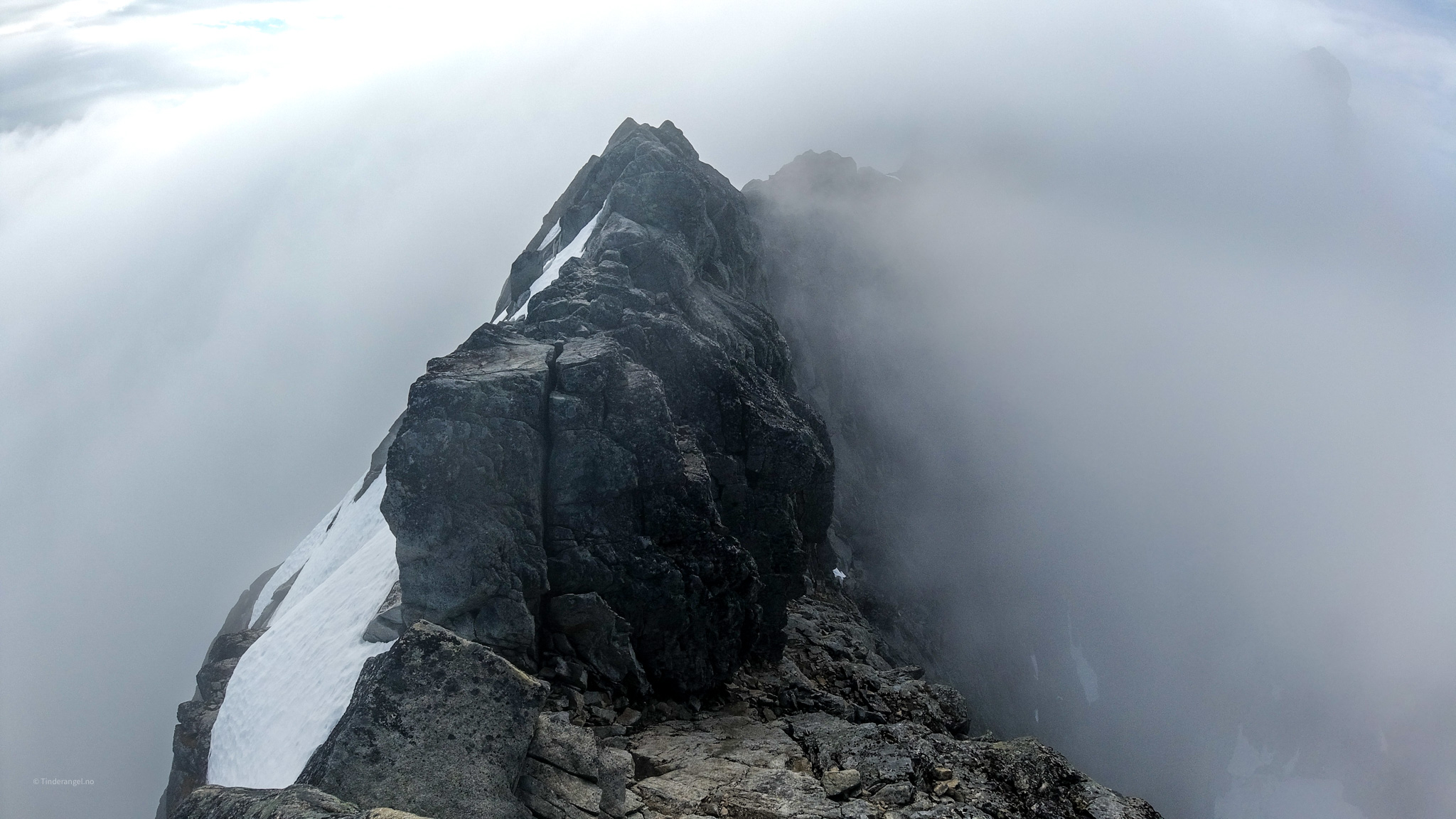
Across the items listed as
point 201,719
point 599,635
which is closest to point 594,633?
point 599,635

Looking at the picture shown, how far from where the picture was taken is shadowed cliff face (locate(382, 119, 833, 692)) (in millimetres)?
19969

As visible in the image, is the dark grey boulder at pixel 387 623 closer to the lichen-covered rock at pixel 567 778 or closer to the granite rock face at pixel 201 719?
the lichen-covered rock at pixel 567 778

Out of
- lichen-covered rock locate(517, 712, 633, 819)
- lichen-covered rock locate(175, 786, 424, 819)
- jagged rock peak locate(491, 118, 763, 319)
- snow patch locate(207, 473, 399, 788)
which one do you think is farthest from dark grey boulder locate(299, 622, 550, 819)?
jagged rock peak locate(491, 118, 763, 319)

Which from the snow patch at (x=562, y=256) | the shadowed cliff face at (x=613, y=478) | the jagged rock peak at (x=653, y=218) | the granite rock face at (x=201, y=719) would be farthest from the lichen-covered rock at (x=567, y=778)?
the snow patch at (x=562, y=256)

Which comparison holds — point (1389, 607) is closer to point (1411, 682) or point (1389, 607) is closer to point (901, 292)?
point (1411, 682)

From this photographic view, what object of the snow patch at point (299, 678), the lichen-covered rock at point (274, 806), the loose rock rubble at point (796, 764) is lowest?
the snow patch at point (299, 678)

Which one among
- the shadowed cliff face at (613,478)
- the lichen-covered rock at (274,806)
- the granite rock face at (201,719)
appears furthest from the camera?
the granite rock face at (201,719)

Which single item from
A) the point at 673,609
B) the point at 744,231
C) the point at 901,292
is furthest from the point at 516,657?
the point at 901,292

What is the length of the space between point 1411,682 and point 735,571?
113717 millimetres

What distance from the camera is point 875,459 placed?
212 ft

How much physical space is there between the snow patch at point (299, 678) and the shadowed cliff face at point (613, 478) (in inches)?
133

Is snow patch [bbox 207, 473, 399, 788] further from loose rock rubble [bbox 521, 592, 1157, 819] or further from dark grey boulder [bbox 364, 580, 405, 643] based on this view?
loose rock rubble [bbox 521, 592, 1157, 819]

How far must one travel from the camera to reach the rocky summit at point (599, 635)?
13.6 m

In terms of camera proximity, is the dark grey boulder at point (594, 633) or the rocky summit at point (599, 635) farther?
the dark grey boulder at point (594, 633)
